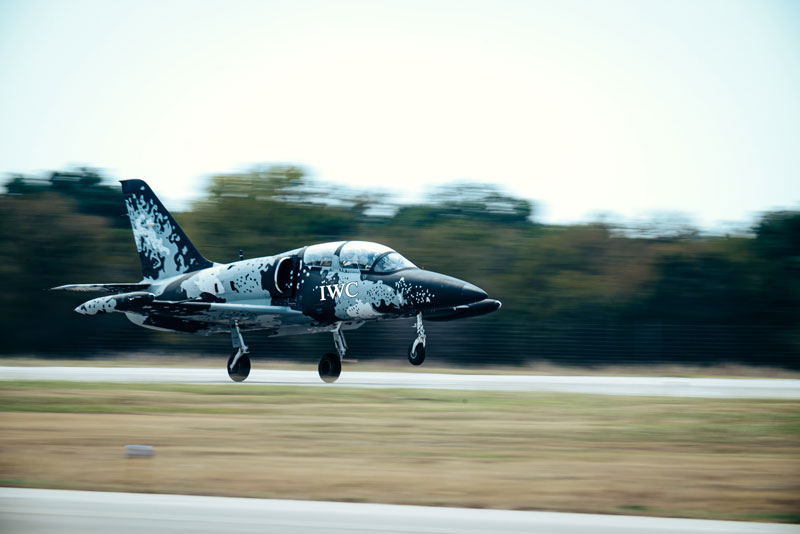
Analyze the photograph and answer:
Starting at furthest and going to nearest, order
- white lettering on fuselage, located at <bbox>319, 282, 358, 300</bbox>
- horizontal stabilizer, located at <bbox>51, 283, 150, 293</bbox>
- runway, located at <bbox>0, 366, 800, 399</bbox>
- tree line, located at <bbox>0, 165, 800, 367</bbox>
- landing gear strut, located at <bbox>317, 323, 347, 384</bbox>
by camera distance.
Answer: tree line, located at <bbox>0, 165, 800, 367</bbox> < horizontal stabilizer, located at <bbox>51, 283, 150, 293</bbox> < landing gear strut, located at <bbox>317, 323, 347, 384</bbox> < white lettering on fuselage, located at <bbox>319, 282, 358, 300</bbox> < runway, located at <bbox>0, 366, 800, 399</bbox>

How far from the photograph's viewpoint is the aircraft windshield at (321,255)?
2038cm

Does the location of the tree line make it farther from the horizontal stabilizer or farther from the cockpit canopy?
the cockpit canopy

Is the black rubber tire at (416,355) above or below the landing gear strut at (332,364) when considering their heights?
above

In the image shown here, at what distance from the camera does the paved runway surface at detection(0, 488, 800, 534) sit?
719 cm

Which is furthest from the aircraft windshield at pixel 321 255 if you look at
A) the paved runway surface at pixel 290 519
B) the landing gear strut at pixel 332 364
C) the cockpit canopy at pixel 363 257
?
the paved runway surface at pixel 290 519

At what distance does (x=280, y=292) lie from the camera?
2103 centimetres

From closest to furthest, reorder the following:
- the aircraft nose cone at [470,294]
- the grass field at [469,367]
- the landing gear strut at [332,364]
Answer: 1. the aircraft nose cone at [470,294]
2. the landing gear strut at [332,364]
3. the grass field at [469,367]

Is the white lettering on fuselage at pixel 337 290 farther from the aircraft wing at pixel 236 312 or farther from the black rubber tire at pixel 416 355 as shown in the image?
the black rubber tire at pixel 416 355

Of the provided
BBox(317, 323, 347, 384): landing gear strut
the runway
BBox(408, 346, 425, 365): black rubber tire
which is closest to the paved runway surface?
BBox(408, 346, 425, 365): black rubber tire

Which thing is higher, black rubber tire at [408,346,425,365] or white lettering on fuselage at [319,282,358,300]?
white lettering on fuselage at [319,282,358,300]

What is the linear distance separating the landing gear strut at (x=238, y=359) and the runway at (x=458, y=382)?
271 millimetres

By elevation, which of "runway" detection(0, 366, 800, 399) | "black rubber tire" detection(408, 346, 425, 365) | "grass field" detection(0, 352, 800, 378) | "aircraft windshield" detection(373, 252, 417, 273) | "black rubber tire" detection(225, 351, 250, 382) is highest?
"aircraft windshield" detection(373, 252, 417, 273)

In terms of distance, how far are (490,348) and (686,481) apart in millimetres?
24218

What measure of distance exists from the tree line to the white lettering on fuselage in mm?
13570
